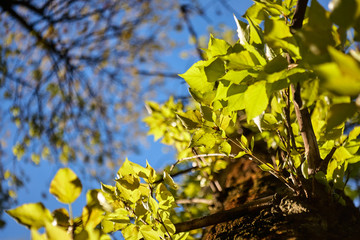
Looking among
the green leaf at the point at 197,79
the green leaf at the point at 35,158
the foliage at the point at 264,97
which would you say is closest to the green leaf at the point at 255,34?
the foliage at the point at 264,97

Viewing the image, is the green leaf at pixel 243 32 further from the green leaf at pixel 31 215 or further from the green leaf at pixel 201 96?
the green leaf at pixel 31 215

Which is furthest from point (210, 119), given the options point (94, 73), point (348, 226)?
point (94, 73)

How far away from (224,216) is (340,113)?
1.26ft

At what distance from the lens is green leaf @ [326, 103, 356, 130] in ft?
0.84

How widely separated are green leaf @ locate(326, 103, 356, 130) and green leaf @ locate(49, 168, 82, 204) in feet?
1.09

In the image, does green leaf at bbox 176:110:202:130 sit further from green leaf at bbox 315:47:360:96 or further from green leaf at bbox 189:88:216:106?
green leaf at bbox 315:47:360:96

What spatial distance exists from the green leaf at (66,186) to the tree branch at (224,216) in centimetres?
27

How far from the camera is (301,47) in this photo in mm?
346

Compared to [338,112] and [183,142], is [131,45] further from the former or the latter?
[338,112]

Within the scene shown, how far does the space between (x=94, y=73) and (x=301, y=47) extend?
4.41 metres

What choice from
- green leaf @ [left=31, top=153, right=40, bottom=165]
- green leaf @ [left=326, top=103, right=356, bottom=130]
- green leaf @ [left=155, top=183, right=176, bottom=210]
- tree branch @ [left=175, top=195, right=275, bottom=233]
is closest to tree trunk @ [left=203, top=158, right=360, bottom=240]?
tree branch @ [left=175, top=195, right=275, bottom=233]

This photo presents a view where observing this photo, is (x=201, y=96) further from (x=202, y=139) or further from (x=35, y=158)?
(x=35, y=158)

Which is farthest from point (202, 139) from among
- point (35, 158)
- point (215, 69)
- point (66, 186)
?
point (35, 158)

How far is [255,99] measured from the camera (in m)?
0.39
